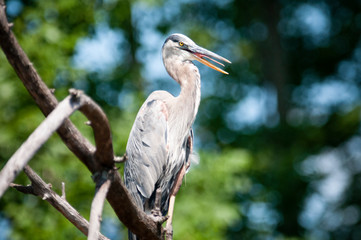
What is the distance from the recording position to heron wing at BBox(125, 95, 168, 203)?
132 inches

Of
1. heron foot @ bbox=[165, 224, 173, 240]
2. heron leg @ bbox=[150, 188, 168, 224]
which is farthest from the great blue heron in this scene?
heron leg @ bbox=[150, 188, 168, 224]

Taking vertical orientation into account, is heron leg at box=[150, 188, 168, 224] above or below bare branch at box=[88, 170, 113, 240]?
above

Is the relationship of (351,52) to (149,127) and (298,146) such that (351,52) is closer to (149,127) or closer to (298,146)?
(298,146)

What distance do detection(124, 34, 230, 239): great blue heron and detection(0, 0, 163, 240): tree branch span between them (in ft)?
3.30

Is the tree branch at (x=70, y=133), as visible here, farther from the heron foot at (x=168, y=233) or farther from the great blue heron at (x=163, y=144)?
the great blue heron at (x=163, y=144)

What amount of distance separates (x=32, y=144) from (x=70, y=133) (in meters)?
0.32

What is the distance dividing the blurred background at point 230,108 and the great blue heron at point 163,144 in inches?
84.6

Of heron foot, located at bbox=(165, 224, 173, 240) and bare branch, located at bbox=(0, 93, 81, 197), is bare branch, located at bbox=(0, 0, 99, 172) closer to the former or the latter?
bare branch, located at bbox=(0, 93, 81, 197)

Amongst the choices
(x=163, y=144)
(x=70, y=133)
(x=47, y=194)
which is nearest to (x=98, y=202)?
(x=70, y=133)

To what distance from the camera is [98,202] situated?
1.82 m

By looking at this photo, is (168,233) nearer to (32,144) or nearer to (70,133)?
(70,133)

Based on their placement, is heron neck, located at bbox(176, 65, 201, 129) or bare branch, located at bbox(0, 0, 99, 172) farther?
heron neck, located at bbox(176, 65, 201, 129)

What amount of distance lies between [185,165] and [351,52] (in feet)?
28.6

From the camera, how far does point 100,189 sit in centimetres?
191
